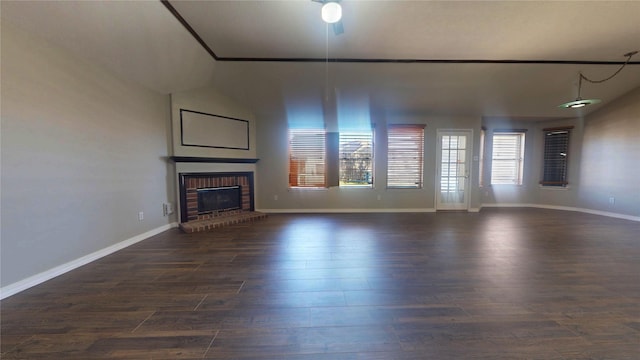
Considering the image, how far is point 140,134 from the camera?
3717mm

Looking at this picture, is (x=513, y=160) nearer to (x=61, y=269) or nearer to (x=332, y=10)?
(x=332, y=10)

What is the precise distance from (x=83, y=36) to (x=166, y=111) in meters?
1.66

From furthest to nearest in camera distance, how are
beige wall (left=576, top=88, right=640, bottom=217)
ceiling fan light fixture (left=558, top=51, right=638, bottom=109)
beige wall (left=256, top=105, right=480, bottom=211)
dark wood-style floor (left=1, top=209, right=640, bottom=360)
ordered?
1. beige wall (left=256, top=105, right=480, bottom=211)
2. beige wall (left=576, top=88, right=640, bottom=217)
3. ceiling fan light fixture (left=558, top=51, right=638, bottom=109)
4. dark wood-style floor (left=1, top=209, right=640, bottom=360)

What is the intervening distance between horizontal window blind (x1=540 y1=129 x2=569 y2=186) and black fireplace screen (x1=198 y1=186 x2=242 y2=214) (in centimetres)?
771

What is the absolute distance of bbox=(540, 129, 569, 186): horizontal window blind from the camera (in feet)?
19.7

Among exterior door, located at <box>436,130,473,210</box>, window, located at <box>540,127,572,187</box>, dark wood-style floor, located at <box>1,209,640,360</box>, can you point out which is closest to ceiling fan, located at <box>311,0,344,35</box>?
dark wood-style floor, located at <box>1,209,640,360</box>

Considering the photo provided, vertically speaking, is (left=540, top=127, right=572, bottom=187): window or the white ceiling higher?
the white ceiling

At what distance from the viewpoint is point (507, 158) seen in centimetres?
642

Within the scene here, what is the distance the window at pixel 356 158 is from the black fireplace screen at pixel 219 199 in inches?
97.6

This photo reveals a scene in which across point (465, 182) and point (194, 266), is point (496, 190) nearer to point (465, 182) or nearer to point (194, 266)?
point (465, 182)

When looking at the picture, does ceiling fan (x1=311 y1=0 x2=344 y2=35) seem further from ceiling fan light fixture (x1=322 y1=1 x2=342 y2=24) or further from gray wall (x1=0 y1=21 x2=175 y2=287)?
gray wall (x1=0 y1=21 x2=175 y2=287)

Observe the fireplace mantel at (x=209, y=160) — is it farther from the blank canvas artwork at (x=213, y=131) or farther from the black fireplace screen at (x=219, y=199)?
the black fireplace screen at (x=219, y=199)

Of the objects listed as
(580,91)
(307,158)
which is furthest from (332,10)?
(580,91)

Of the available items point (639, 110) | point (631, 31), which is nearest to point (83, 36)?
point (631, 31)
